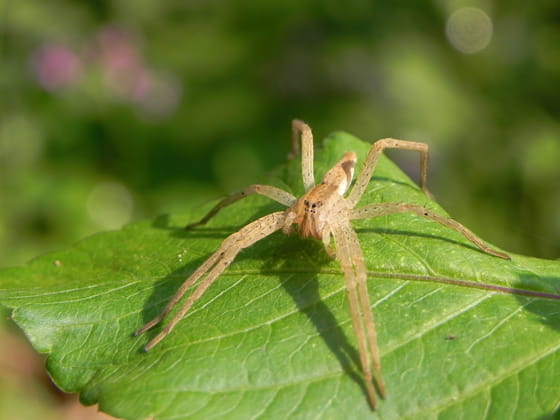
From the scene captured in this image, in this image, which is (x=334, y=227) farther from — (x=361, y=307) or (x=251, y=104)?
(x=251, y=104)

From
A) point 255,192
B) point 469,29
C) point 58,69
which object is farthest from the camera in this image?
point 58,69

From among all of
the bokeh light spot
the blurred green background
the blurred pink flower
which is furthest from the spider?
the blurred pink flower

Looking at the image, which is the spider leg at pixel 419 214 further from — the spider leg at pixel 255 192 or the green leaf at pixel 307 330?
the spider leg at pixel 255 192

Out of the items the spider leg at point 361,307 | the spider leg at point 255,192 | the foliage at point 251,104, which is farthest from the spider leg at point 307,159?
the foliage at point 251,104

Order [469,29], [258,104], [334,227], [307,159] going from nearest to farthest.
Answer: [334,227] < [307,159] < [469,29] < [258,104]

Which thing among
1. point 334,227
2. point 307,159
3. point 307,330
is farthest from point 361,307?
point 307,159

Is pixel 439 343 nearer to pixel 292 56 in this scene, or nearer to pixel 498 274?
pixel 498 274

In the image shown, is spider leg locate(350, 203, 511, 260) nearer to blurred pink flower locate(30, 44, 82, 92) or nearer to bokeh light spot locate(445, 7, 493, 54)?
bokeh light spot locate(445, 7, 493, 54)
